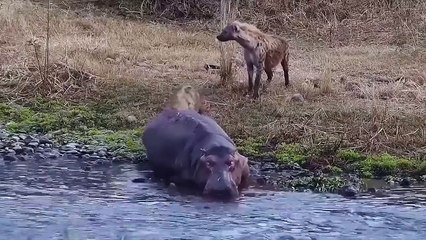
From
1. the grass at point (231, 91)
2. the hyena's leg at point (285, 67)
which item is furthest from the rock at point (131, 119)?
the hyena's leg at point (285, 67)

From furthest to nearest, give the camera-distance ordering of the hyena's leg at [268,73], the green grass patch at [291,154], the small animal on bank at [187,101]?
1. the hyena's leg at [268,73]
2. the small animal on bank at [187,101]
3. the green grass patch at [291,154]

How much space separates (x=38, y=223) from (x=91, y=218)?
0.40 m

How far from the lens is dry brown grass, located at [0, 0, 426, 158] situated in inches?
398

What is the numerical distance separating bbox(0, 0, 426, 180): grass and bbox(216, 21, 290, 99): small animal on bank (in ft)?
0.77

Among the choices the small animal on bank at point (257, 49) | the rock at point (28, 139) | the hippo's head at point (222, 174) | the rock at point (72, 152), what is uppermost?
the small animal on bank at point (257, 49)

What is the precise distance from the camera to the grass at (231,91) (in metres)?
9.81

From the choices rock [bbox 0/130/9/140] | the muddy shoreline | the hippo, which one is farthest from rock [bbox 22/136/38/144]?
the hippo

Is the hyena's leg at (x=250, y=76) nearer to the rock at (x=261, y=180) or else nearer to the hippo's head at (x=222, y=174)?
the rock at (x=261, y=180)

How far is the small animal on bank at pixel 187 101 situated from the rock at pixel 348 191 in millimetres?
1859

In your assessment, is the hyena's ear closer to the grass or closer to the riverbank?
the grass

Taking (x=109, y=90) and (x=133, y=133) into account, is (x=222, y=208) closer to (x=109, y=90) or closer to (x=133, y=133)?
(x=133, y=133)

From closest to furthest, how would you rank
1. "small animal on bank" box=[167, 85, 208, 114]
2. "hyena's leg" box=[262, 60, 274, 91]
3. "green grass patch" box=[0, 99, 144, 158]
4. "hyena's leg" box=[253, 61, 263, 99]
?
"small animal on bank" box=[167, 85, 208, 114] → "green grass patch" box=[0, 99, 144, 158] → "hyena's leg" box=[253, 61, 263, 99] → "hyena's leg" box=[262, 60, 274, 91]

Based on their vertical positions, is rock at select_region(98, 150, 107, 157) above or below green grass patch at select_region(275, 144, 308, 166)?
below

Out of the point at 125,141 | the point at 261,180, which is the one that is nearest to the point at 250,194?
the point at 261,180
